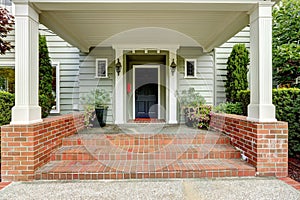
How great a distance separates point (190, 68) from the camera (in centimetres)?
645

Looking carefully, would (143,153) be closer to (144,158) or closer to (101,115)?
(144,158)

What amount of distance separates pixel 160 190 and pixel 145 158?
840 millimetres

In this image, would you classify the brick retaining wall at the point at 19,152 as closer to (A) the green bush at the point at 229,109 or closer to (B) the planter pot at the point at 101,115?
(B) the planter pot at the point at 101,115

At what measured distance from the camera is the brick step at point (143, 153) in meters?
3.47

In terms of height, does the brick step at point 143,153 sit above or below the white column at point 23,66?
below

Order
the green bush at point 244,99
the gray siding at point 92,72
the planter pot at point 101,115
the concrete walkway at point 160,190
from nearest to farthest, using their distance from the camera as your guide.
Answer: the concrete walkway at point 160,190, the green bush at point 244,99, the planter pot at point 101,115, the gray siding at point 92,72

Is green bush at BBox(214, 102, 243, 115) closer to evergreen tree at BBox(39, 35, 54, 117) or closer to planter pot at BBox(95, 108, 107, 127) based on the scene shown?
planter pot at BBox(95, 108, 107, 127)

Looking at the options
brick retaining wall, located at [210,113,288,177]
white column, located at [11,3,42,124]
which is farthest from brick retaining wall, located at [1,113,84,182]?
brick retaining wall, located at [210,113,288,177]

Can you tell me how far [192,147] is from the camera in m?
3.75

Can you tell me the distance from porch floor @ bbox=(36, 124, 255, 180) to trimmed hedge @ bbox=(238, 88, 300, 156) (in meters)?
1.11

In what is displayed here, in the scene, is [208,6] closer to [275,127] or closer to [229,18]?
[229,18]

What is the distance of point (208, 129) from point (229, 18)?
2.26m

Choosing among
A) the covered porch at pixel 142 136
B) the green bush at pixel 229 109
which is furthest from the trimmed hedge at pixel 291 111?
the green bush at pixel 229 109

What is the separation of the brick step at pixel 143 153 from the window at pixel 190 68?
312 centimetres
